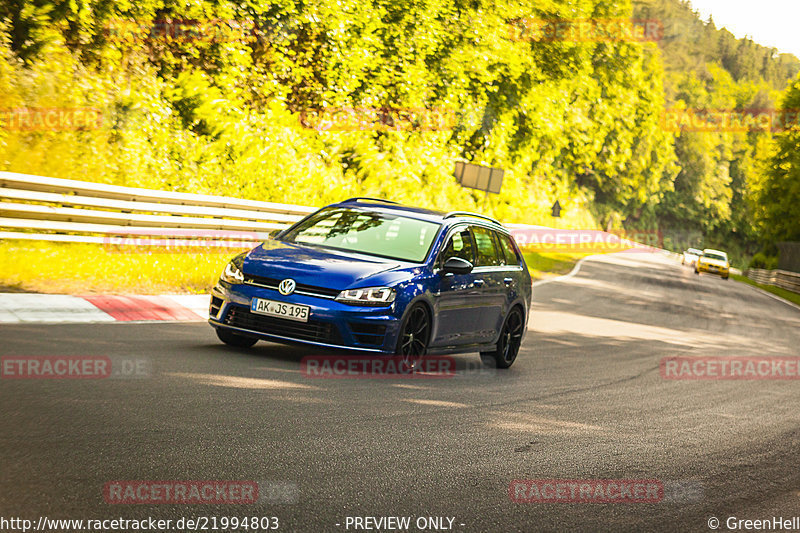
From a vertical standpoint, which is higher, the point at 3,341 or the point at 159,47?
the point at 159,47

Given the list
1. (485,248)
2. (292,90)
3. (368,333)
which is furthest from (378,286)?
(292,90)

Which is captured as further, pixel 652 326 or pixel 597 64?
pixel 597 64

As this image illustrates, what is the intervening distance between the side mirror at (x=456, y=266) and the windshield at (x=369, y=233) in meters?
0.25

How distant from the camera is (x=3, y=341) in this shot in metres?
8.70

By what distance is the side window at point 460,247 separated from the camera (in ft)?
33.9

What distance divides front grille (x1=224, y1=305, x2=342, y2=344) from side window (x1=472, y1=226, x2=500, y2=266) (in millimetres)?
2414

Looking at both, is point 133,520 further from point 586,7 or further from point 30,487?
point 586,7

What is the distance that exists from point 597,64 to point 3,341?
4014 centimetres

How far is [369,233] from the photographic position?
1029 centimetres

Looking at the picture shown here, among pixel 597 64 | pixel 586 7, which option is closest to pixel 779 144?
pixel 597 64

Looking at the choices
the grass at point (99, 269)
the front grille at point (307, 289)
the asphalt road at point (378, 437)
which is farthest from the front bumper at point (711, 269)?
the front grille at point (307, 289)

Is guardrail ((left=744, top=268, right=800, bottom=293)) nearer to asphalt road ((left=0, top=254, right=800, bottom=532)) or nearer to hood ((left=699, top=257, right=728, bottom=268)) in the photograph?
hood ((left=699, top=257, right=728, bottom=268))

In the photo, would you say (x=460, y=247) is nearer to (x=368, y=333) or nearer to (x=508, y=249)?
(x=508, y=249)

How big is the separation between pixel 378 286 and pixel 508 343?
289 cm
